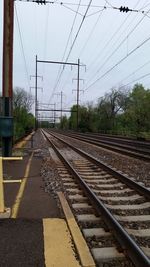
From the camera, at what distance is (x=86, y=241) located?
6.48 metres

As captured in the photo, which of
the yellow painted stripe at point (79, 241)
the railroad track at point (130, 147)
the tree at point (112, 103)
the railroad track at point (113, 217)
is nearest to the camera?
the yellow painted stripe at point (79, 241)

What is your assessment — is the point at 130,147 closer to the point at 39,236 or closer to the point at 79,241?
the point at 39,236

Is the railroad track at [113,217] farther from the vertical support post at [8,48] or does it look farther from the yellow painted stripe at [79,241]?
the vertical support post at [8,48]

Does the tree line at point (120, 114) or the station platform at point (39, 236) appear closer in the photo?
the station platform at point (39, 236)

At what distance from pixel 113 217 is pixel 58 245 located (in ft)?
4.94

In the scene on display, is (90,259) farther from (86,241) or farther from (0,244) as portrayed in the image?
(0,244)

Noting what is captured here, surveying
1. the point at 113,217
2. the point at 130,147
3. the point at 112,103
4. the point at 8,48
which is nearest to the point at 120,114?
the point at 112,103

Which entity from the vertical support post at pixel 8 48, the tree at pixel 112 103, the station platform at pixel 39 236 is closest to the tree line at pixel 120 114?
the tree at pixel 112 103

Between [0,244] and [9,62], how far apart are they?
1258cm

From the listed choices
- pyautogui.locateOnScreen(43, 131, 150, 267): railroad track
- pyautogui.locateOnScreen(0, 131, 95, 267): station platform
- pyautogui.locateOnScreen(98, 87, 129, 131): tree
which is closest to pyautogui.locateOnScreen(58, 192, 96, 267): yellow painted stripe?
pyautogui.locateOnScreen(0, 131, 95, 267): station platform

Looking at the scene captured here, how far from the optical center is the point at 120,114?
349 feet

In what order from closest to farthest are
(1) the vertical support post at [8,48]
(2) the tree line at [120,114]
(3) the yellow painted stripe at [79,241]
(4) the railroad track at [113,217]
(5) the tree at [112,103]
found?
1. (3) the yellow painted stripe at [79,241]
2. (4) the railroad track at [113,217]
3. (1) the vertical support post at [8,48]
4. (2) the tree line at [120,114]
5. (5) the tree at [112,103]

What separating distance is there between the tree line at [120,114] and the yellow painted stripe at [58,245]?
47439 mm

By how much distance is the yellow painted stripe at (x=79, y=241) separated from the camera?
5398mm
